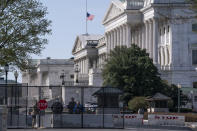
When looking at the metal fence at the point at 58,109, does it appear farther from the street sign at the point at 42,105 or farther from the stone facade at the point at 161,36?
the stone facade at the point at 161,36

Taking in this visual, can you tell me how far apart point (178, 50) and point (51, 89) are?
7280 cm

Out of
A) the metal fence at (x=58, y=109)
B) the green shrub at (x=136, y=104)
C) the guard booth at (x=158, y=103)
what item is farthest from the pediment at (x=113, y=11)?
the metal fence at (x=58, y=109)

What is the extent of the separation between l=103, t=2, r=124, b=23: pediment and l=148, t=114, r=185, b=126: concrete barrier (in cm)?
8311

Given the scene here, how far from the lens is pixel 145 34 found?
→ 135 meters

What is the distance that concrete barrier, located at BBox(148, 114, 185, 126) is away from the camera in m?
59.6

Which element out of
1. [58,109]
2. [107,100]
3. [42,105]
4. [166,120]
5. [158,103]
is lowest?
[166,120]

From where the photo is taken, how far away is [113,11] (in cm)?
15650

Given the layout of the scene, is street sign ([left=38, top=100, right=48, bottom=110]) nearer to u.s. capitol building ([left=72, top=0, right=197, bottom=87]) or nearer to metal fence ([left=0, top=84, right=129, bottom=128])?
metal fence ([left=0, top=84, right=129, bottom=128])

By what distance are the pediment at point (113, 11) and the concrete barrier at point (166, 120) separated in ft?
273

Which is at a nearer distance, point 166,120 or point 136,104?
point 166,120

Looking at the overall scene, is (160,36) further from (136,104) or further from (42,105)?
(42,105)

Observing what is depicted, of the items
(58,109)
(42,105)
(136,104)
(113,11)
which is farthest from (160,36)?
(42,105)

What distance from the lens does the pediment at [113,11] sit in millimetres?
145775

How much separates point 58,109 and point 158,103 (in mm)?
34092
